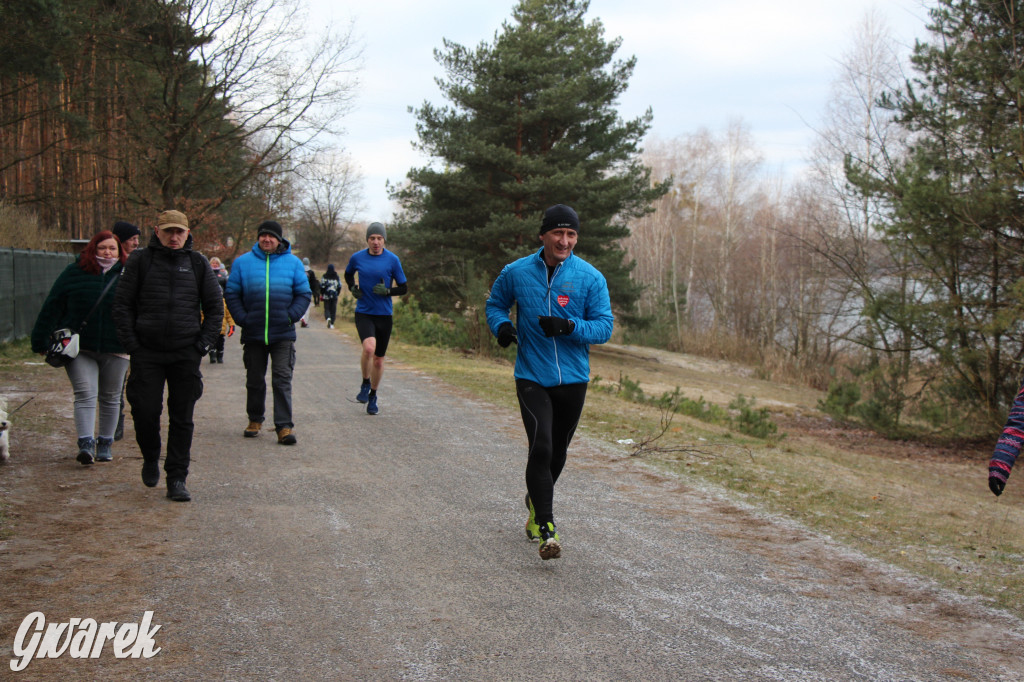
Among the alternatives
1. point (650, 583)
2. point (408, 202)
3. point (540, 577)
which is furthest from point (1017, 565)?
point (408, 202)

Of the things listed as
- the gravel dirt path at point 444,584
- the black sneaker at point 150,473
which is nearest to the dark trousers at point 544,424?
the gravel dirt path at point 444,584

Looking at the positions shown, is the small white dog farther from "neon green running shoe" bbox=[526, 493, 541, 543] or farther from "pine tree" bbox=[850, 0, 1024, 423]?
"pine tree" bbox=[850, 0, 1024, 423]

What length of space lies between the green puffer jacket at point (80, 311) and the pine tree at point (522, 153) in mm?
21109

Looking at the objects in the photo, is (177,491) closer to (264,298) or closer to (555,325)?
(264,298)

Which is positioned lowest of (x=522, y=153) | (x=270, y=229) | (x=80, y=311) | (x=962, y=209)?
(x=80, y=311)

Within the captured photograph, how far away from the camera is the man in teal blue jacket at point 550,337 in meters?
5.07

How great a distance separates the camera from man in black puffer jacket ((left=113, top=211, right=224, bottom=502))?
6.09 m

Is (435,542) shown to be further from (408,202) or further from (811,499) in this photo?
(408,202)

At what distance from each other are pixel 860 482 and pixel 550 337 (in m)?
5.52

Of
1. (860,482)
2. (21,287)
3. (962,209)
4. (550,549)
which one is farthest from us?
(21,287)

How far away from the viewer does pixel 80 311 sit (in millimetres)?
6996

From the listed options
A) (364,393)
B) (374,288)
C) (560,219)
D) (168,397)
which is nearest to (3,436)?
(168,397)

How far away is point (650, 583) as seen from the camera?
4.69 meters

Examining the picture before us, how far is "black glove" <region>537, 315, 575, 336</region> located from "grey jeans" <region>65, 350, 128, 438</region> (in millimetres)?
4134
